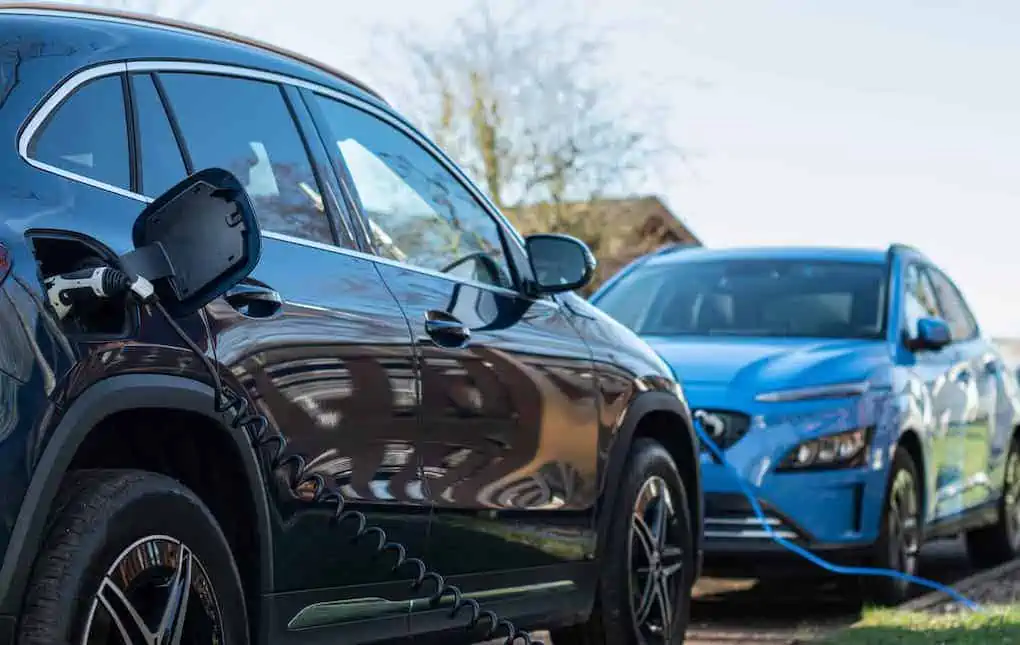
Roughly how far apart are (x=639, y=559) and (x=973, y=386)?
544 centimetres

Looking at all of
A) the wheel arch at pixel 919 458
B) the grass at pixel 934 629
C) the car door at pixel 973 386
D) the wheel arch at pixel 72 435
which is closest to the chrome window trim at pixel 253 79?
the wheel arch at pixel 72 435

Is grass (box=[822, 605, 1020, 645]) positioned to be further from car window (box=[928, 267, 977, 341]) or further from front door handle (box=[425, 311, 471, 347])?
car window (box=[928, 267, 977, 341])

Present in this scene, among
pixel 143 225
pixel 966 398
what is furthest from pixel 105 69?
pixel 966 398

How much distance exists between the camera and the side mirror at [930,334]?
10.1 metres

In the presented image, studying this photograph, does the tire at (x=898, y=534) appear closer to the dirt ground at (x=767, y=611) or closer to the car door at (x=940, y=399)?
the dirt ground at (x=767, y=611)

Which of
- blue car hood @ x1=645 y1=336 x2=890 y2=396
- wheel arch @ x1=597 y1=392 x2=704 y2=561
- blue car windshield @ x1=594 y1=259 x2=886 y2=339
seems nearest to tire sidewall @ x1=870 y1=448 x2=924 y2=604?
blue car hood @ x1=645 y1=336 x2=890 y2=396

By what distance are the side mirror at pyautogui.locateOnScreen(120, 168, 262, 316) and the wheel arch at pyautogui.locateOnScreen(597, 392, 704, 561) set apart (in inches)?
102

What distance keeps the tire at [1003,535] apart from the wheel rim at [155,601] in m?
8.94

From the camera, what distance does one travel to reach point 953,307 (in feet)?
39.1

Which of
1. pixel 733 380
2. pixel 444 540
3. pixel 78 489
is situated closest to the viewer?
pixel 78 489

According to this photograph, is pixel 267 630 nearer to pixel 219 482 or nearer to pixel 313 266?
pixel 219 482

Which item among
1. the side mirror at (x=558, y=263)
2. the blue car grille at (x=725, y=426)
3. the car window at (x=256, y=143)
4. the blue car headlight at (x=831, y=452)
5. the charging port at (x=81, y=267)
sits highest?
the car window at (x=256, y=143)

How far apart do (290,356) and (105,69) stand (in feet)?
2.48

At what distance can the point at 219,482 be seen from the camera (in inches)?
162
